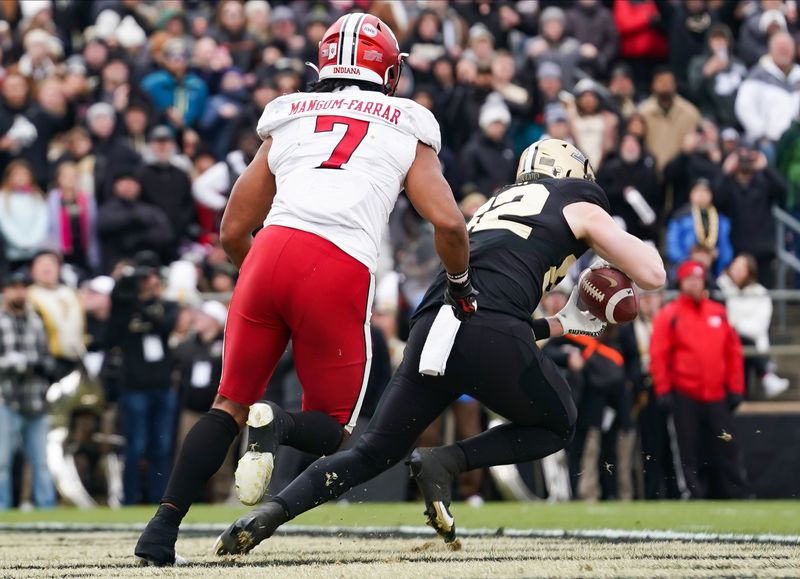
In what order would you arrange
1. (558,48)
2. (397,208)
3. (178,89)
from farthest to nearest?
(558,48) < (178,89) < (397,208)

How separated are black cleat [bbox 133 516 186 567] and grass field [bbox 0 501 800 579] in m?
0.07

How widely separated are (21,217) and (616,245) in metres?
8.97

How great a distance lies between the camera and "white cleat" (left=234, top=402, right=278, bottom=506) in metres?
5.62

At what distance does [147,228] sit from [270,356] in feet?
28.9

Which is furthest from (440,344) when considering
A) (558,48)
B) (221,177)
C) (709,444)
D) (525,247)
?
(558,48)

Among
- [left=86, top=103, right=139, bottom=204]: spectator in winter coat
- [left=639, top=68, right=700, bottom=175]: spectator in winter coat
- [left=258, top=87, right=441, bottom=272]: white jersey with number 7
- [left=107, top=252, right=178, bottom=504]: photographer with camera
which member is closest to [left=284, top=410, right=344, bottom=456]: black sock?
[left=258, top=87, right=441, bottom=272]: white jersey with number 7

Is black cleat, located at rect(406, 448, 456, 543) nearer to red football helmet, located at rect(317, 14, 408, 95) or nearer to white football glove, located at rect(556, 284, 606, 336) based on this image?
white football glove, located at rect(556, 284, 606, 336)

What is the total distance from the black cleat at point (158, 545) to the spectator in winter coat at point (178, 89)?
10.7m

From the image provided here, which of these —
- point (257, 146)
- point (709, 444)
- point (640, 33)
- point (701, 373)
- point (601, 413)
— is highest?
point (640, 33)

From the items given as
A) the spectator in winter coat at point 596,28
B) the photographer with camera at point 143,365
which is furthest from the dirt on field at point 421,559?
the spectator in winter coat at point 596,28

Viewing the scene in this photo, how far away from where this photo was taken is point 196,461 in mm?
5945

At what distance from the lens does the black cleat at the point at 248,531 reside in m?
5.87

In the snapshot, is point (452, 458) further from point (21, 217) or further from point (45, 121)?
point (45, 121)

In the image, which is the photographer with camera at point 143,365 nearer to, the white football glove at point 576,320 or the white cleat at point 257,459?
the white football glove at point 576,320
